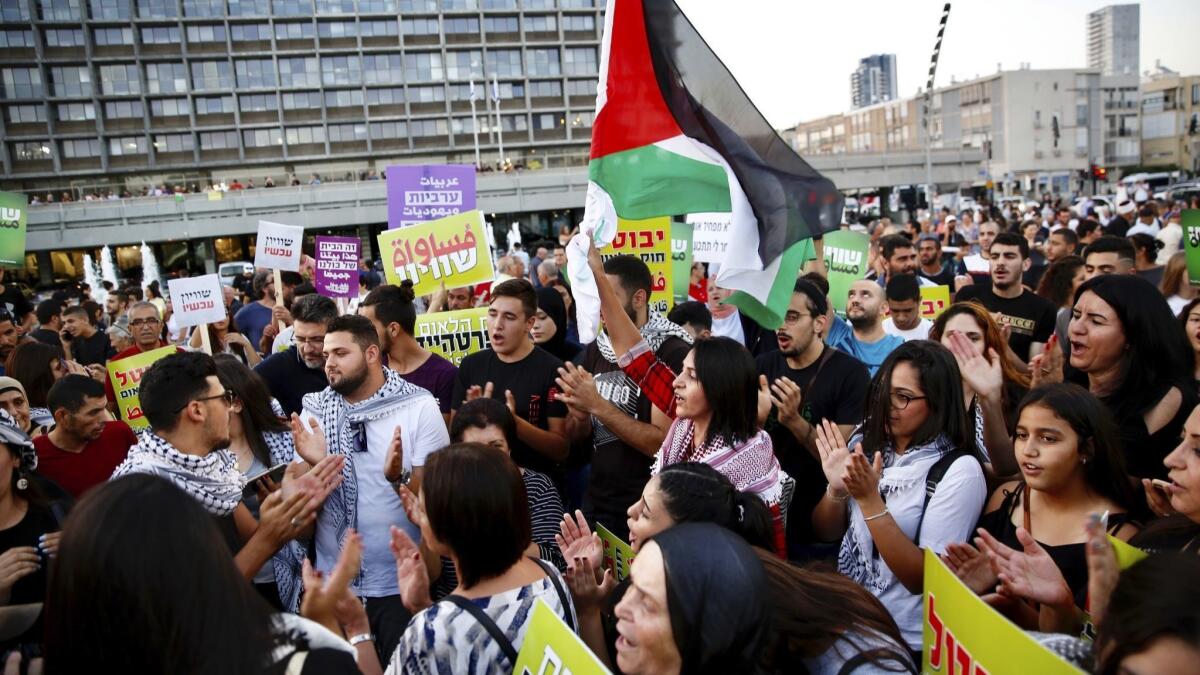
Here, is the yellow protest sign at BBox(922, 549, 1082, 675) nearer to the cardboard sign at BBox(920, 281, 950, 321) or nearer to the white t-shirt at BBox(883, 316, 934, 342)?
the white t-shirt at BBox(883, 316, 934, 342)

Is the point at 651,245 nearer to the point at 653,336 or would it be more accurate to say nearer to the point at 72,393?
the point at 653,336

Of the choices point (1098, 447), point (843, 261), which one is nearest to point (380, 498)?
point (1098, 447)

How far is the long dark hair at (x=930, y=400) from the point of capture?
10.3 ft

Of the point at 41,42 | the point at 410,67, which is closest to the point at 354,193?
the point at 410,67

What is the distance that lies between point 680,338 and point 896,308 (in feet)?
7.54

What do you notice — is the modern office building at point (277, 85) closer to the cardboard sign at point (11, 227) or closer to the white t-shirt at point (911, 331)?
the cardboard sign at point (11, 227)

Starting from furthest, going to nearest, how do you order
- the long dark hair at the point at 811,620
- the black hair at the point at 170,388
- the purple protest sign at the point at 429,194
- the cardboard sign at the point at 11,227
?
1. the purple protest sign at the point at 429,194
2. the cardboard sign at the point at 11,227
3. the black hair at the point at 170,388
4. the long dark hair at the point at 811,620

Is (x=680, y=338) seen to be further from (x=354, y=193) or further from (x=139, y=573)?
(x=354, y=193)

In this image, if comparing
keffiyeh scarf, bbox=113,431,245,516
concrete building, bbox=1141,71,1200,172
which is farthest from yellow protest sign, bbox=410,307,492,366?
concrete building, bbox=1141,71,1200,172

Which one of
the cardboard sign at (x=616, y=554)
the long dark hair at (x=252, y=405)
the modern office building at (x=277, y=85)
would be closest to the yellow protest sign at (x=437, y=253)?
the long dark hair at (x=252, y=405)

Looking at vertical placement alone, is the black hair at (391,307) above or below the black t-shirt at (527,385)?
above

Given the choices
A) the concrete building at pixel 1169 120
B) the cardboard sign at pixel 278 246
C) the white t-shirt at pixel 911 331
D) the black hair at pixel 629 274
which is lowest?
the white t-shirt at pixel 911 331

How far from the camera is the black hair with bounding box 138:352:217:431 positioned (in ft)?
10.7

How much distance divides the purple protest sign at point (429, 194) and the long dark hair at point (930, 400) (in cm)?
573
